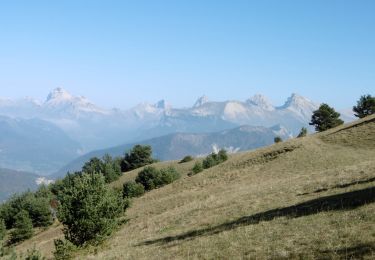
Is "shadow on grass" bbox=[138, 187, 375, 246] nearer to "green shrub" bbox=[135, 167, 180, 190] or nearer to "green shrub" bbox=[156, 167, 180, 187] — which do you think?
"green shrub" bbox=[156, 167, 180, 187]

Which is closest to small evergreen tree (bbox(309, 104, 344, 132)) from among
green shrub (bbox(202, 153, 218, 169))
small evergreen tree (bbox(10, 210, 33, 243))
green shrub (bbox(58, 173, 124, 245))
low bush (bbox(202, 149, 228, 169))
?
low bush (bbox(202, 149, 228, 169))

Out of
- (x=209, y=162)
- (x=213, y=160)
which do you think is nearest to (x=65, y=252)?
(x=209, y=162)

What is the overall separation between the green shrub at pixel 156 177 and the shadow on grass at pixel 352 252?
7103 cm

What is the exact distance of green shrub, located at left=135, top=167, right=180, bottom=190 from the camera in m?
85.7

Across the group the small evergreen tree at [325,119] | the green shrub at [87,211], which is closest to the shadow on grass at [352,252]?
the green shrub at [87,211]

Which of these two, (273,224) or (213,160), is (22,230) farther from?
(273,224)

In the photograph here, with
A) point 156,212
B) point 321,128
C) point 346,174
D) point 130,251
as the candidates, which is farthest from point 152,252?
point 321,128

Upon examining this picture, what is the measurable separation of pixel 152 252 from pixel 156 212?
23533mm

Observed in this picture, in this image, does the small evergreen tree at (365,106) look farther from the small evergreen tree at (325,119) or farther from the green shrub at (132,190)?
the green shrub at (132,190)

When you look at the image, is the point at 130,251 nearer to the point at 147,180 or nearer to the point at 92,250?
the point at 92,250

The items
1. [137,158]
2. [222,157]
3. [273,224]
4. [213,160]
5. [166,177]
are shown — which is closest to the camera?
[273,224]

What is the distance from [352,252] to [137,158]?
4716 inches

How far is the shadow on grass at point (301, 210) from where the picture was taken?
2229 cm

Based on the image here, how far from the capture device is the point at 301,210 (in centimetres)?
2383
